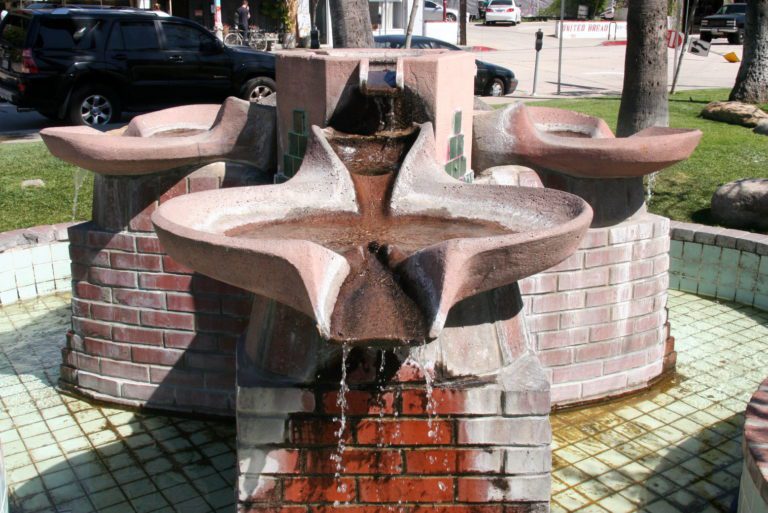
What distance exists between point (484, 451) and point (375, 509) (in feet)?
1.29

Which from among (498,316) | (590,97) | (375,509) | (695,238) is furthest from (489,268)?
(590,97)

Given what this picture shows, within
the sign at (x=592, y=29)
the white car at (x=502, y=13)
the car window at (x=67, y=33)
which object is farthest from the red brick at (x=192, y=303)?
the white car at (x=502, y=13)

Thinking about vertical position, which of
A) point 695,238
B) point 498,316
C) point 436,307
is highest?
point 436,307

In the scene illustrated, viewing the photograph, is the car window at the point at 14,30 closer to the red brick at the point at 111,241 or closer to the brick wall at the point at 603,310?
the red brick at the point at 111,241

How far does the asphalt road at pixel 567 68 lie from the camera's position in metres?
14.6

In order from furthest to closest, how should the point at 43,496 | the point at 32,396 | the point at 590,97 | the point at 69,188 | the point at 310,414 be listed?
the point at 590,97
the point at 69,188
the point at 32,396
the point at 43,496
the point at 310,414

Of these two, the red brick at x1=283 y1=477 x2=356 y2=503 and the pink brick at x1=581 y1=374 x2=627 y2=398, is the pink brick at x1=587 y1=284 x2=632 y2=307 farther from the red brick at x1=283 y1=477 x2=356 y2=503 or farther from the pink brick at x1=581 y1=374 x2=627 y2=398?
the red brick at x1=283 y1=477 x2=356 y2=503

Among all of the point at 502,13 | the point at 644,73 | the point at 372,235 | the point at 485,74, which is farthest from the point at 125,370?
the point at 502,13

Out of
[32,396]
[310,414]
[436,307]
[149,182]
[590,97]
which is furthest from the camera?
[590,97]

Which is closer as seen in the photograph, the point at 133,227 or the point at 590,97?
the point at 133,227

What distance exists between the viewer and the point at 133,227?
4.57m

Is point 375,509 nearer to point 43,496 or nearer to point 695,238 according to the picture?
point 43,496

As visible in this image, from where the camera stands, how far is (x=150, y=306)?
4.62 metres

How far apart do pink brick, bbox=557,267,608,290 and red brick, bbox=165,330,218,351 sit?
1.84 m
